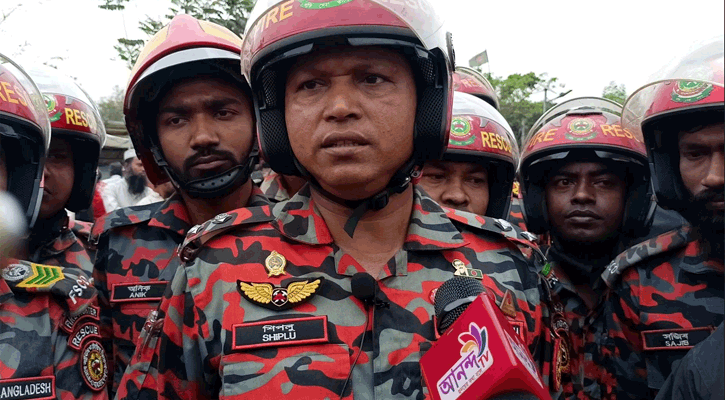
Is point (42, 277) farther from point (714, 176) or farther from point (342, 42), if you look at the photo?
point (714, 176)

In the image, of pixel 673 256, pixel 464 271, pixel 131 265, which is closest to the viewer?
pixel 464 271

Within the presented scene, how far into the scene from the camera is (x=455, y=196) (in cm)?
371

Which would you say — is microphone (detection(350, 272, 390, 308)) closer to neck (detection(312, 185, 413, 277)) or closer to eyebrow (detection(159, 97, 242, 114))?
neck (detection(312, 185, 413, 277))

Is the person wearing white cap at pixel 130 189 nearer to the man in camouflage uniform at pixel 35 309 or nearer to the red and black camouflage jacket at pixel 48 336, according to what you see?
the man in camouflage uniform at pixel 35 309

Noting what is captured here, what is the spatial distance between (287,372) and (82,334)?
111 cm

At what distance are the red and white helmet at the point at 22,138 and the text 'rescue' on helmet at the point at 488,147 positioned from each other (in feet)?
6.87

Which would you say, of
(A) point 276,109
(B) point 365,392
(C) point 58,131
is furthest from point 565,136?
(C) point 58,131

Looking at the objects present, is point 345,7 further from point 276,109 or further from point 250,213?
point 250,213

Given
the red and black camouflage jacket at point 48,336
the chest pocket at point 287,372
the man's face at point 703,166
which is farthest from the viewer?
the man's face at point 703,166

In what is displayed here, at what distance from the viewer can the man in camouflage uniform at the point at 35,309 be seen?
2324 mm

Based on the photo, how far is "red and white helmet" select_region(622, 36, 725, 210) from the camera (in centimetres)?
276

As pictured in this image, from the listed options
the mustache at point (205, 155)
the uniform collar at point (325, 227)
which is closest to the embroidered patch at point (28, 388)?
the uniform collar at point (325, 227)

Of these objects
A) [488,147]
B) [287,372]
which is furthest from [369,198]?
[488,147]

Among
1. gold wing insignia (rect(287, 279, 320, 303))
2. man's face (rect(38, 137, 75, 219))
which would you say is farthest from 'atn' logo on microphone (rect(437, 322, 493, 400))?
man's face (rect(38, 137, 75, 219))
